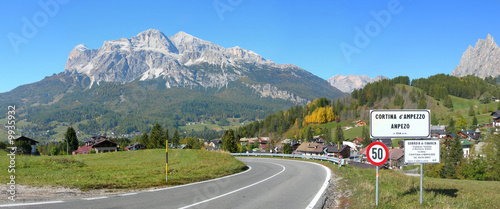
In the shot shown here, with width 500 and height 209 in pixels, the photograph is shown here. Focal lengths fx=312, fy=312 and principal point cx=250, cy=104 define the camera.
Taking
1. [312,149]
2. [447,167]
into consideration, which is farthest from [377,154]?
[312,149]

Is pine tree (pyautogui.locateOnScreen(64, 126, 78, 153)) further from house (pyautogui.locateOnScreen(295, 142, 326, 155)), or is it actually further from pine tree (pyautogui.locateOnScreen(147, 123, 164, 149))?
house (pyautogui.locateOnScreen(295, 142, 326, 155))

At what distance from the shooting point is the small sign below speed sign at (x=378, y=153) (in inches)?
383

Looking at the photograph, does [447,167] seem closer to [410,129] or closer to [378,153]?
[410,129]

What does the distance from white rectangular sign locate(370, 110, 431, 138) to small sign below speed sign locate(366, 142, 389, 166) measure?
60 centimetres

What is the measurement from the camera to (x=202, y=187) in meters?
14.9

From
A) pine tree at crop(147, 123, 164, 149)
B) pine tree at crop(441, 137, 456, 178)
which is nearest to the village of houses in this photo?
pine tree at crop(147, 123, 164, 149)

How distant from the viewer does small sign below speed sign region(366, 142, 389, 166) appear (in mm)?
9719

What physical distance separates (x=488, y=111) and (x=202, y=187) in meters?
220

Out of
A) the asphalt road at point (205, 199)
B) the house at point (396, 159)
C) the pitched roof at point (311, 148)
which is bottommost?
the house at point (396, 159)

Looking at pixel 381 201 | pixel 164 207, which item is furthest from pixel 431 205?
pixel 164 207

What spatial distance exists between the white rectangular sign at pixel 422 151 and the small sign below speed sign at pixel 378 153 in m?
0.92

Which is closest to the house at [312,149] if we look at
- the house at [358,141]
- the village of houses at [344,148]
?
the village of houses at [344,148]

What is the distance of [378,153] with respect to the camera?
977 cm

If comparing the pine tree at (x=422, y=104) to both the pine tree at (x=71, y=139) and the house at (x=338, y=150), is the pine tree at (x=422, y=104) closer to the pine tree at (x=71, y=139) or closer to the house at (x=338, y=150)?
the house at (x=338, y=150)
